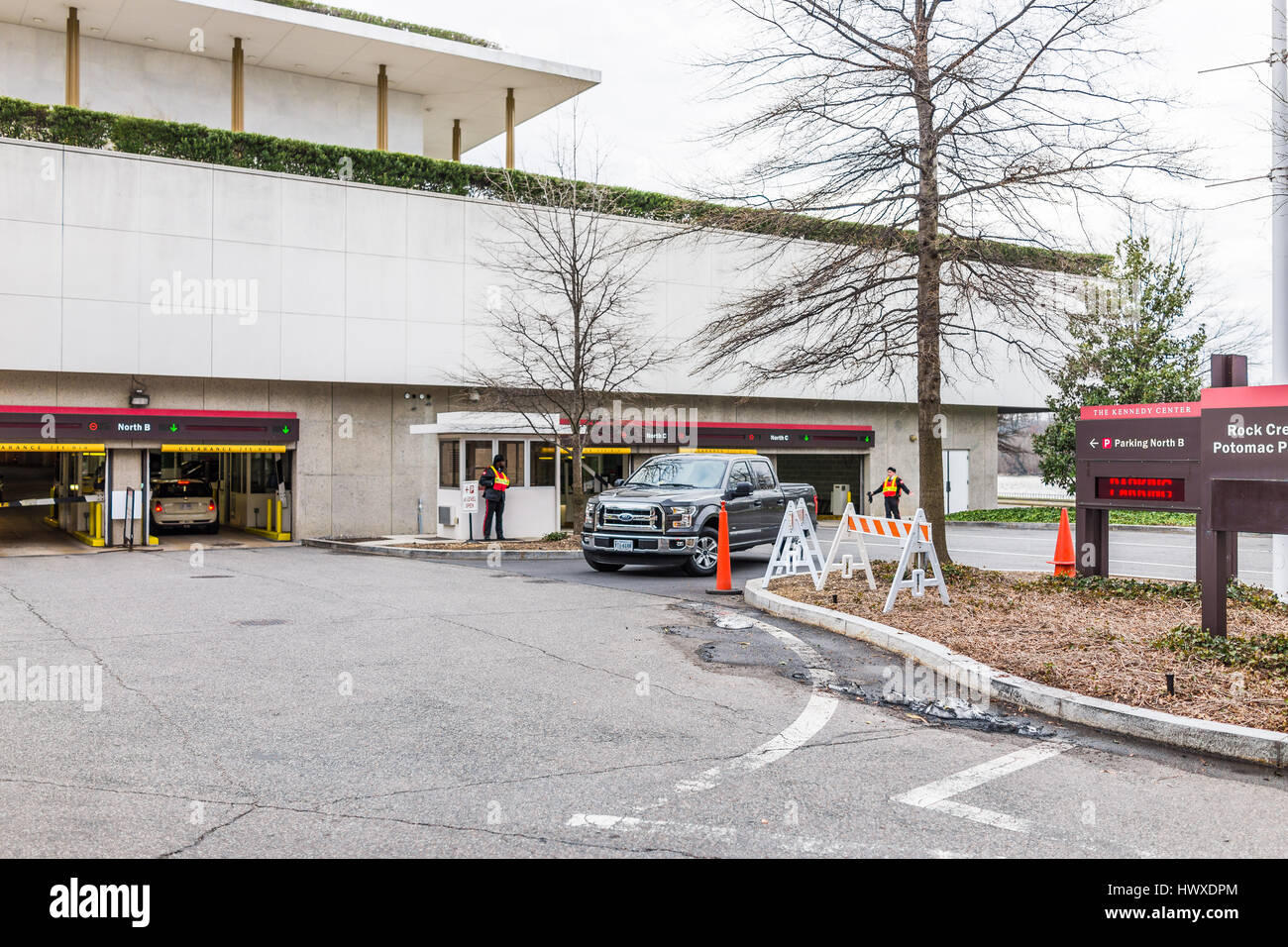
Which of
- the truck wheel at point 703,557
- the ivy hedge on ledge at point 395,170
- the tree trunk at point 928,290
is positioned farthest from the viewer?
the truck wheel at point 703,557

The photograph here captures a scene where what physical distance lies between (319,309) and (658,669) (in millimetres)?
18702

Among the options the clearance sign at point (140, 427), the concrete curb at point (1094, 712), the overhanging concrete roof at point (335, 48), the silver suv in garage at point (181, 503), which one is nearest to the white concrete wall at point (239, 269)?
the clearance sign at point (140, 427)

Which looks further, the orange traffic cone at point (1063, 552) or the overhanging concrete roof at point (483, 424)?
the overhanging concrete roof at point (483, 424)

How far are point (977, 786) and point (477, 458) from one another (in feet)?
62.8

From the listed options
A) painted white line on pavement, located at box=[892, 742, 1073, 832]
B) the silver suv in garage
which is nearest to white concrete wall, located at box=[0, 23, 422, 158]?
the silver suv in garage

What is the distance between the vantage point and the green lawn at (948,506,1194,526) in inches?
1115

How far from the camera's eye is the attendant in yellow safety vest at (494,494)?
73.6 feet

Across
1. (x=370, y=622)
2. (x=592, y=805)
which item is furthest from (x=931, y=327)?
(x=592, y=805)

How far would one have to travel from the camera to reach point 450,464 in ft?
78.9

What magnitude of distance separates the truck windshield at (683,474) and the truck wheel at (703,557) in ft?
3.00

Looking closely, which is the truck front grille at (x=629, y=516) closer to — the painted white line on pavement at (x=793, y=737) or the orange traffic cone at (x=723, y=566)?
the orange traffic cone at (x=723, y=566)

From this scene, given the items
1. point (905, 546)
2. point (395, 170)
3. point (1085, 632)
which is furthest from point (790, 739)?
point (395, 170)

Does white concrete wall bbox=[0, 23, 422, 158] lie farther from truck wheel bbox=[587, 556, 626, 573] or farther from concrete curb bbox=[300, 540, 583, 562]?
truck wheel bbox=[587, 556, 626, 573]

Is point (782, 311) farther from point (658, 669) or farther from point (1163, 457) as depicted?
point (658, 669)
